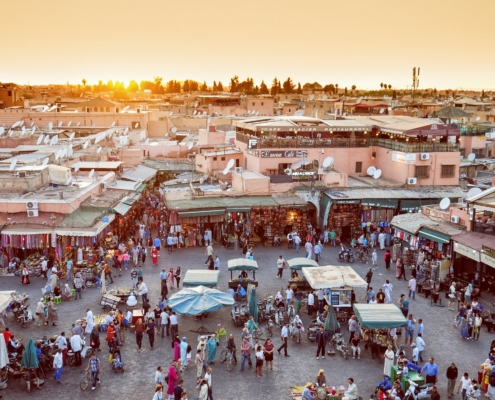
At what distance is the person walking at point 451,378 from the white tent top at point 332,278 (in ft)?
15.6

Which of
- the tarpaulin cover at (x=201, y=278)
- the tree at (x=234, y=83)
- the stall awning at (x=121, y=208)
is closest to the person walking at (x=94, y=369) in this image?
the tarpaulin cover at (x=201, y=278)

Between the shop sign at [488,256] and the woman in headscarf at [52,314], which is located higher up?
the shop sign at [488,256]

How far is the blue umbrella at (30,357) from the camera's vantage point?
13820mm

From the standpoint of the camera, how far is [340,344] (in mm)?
16219

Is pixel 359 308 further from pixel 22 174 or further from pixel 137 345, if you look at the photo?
pixel 22 174

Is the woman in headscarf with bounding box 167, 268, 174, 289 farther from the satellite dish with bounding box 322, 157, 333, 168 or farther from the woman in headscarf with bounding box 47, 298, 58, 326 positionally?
the satellite dish with bounding box 322, 157, 333, 168

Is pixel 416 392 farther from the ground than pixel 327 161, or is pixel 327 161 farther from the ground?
pixel 327 161

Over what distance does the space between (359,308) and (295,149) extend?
18438mm

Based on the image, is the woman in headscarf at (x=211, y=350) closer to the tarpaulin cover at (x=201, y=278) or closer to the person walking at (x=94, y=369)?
the person walking at (x=94, y=369)

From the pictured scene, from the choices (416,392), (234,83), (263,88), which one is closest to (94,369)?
(416,392)

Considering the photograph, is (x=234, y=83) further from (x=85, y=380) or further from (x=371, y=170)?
(x=85, y=380)

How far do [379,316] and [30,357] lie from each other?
9.64m

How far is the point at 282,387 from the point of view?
14.1m

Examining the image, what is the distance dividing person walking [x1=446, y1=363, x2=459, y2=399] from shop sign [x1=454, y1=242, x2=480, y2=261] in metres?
7.92
